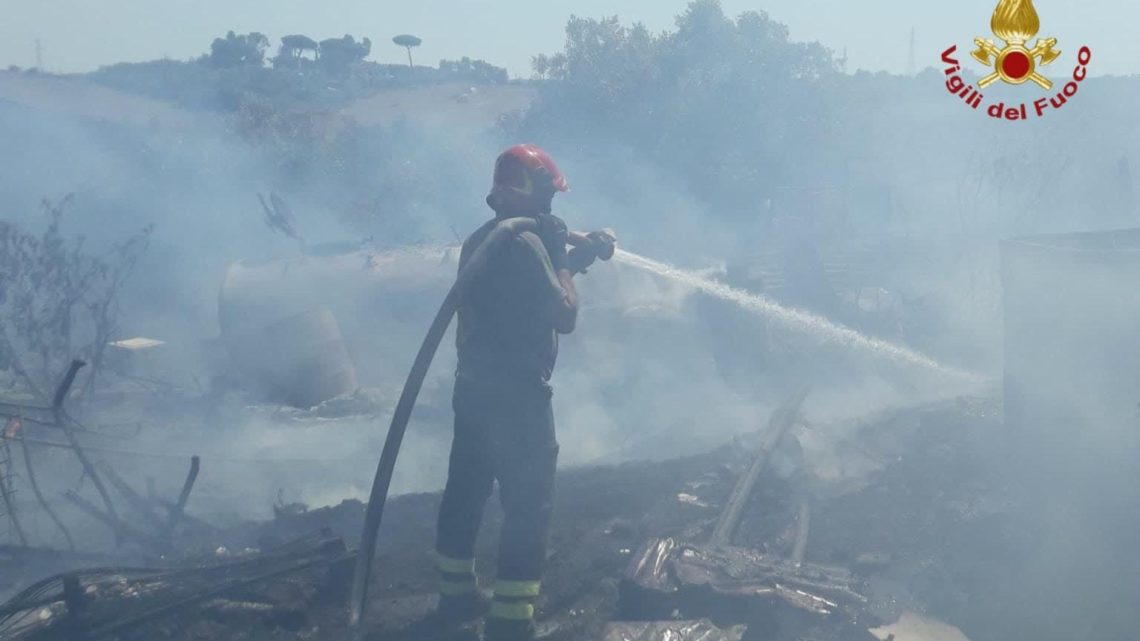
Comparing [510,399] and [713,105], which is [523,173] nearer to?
[510,399]

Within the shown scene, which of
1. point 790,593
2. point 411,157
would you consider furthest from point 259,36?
point 790,593

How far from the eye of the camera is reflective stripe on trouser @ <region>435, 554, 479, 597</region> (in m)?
4.41

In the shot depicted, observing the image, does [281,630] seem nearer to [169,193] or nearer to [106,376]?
[106,376]

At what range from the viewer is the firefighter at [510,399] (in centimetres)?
425

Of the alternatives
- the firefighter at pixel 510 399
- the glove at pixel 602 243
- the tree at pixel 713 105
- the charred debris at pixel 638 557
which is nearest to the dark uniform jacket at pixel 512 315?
the firefighter at pixel 510 399

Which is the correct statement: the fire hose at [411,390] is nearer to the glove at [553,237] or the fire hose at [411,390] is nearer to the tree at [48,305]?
the glove at [553,237]

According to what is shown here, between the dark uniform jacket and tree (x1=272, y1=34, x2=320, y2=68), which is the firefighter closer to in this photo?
the dark uniform jacket

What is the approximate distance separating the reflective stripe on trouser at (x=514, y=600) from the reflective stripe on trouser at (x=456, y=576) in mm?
281

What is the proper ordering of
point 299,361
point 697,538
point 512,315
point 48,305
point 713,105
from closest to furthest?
point 512,315
point 697,538
point 48,305
point 299,361
point 713,105

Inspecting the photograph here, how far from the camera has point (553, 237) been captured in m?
4.52

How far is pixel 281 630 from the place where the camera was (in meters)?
4.19

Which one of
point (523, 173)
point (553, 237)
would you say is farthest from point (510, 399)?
point (523, 173)

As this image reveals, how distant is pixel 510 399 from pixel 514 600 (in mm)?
833

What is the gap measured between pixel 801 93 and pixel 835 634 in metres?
21.0
